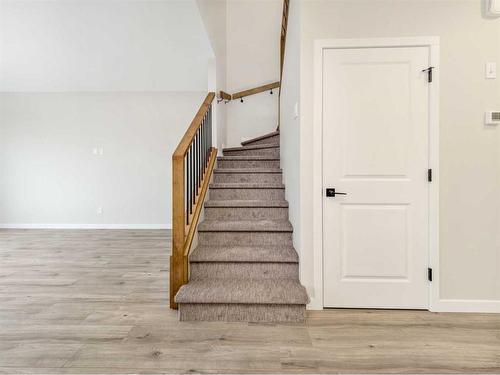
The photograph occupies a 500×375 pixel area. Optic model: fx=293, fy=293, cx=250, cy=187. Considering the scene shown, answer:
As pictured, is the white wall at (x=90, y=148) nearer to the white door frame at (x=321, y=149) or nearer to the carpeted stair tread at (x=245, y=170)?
the carpeted stair tread at (x=245, y=170)

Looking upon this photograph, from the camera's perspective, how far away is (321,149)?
2230 millimetres

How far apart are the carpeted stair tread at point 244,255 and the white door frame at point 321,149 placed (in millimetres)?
283

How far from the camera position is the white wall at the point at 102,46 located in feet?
10.9

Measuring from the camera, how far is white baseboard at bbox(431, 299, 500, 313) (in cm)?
216

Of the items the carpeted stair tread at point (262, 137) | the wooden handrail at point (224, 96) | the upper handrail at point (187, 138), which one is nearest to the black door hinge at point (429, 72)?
the upper handrail at point (187, 138)

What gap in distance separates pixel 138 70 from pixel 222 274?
3700mm

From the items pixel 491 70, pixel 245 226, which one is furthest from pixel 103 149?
pixel 491 70

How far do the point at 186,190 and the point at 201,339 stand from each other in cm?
127

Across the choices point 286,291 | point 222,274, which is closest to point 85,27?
point 222,274

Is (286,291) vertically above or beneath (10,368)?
above

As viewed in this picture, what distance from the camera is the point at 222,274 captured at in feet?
7.79

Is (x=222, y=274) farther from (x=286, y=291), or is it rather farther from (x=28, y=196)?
(x=28, y=196)

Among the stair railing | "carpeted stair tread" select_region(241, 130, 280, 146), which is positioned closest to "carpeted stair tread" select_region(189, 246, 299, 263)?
the stair railing

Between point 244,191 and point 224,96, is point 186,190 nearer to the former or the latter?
point 244,191
